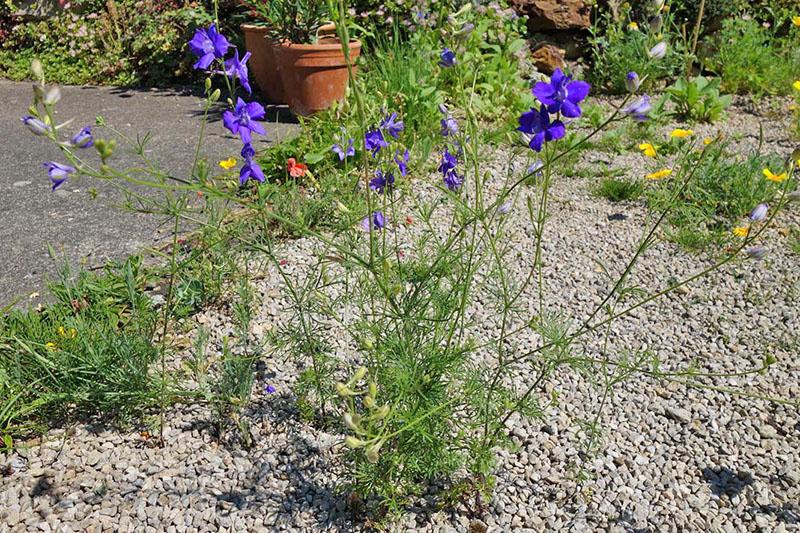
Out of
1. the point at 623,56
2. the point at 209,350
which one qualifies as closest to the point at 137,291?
the point at 209,350

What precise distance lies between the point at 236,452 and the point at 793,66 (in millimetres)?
5189

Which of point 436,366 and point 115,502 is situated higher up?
point 436,366

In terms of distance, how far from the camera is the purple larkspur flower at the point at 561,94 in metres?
1.37

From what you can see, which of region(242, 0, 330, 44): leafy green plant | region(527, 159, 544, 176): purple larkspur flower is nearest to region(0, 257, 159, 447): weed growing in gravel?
region(527, 159, 544, 176): purple larkspur flower

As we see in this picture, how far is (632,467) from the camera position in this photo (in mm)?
2096

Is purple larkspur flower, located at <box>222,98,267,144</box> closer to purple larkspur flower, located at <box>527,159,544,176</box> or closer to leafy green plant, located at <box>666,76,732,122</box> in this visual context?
purple larkspur flower, located at <box>527,159,544,176</box>

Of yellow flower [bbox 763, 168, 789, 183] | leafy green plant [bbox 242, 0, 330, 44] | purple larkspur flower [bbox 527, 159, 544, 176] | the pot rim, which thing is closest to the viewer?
purple larkspur flower [bbox 527, 159, 544, 176]

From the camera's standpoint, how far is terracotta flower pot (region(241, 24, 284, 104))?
5090mm

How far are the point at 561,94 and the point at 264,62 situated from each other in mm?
4219

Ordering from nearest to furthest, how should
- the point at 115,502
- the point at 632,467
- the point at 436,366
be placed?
the point at 436,366
the point at 115,502
the point at 632,467

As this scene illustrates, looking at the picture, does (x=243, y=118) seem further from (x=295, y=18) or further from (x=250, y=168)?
(x=295, y=18)

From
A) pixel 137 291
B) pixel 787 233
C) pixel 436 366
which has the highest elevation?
pixel 436 366

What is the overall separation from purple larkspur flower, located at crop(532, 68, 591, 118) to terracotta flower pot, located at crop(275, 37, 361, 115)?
11.3 ft

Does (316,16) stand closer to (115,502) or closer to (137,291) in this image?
(137,291)
